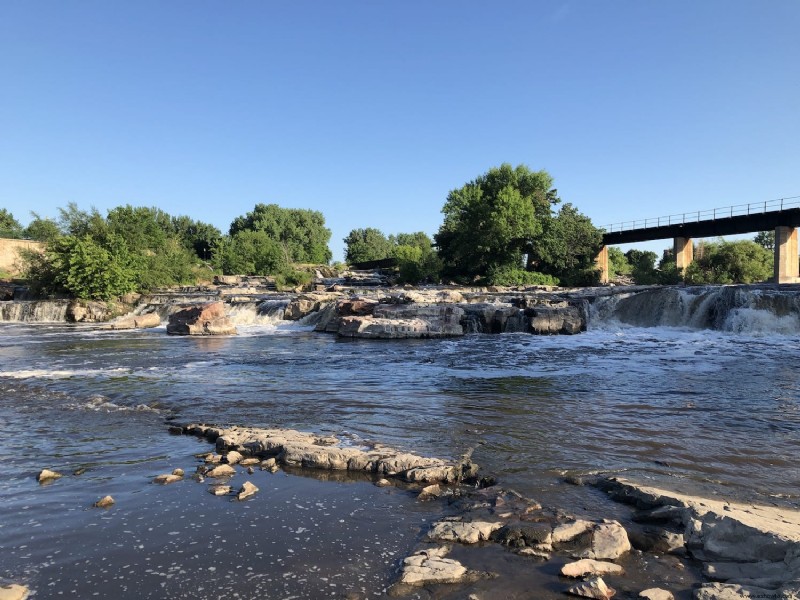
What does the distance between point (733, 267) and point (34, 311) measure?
150 feet

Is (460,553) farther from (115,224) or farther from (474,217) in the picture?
(474,217)

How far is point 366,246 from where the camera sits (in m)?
97.7

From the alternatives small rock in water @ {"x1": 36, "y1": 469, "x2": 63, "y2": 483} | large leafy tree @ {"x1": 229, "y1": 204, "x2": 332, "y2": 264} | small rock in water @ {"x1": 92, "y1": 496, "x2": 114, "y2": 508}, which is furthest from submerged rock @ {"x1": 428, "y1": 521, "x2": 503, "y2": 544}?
large leafy tree @ {"x1": 229, "y1": 204, "x2": 332, "y2": 264}

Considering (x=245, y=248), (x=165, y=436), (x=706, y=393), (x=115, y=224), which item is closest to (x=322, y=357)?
(x=165, y=436)

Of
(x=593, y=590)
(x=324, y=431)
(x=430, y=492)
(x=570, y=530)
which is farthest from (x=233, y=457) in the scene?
(x=593, y=590)

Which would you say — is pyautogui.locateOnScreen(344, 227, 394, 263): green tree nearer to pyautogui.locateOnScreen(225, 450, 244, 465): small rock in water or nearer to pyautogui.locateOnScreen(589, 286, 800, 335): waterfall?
pyautogui.locateOnScreen(589, 286, 800, 335): waterfall

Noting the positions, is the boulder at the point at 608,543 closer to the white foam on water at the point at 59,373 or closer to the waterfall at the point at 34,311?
the white foam on water at the point at 59,373

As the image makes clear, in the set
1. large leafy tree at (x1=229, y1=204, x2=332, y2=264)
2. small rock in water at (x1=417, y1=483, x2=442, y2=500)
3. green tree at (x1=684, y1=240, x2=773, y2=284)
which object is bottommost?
small rock in water at (x1=417, y1=483, x2=442, y2=500)

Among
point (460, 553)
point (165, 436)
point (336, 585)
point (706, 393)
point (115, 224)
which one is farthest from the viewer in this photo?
point (115, 224)

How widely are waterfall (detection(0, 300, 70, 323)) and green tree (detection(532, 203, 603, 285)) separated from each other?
33.0 meters

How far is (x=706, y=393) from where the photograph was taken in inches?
377

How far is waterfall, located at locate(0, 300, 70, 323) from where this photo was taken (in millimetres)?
28344

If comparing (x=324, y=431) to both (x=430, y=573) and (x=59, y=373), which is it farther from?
(x=59, y=373)

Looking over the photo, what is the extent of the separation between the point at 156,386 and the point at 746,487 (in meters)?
9.55
